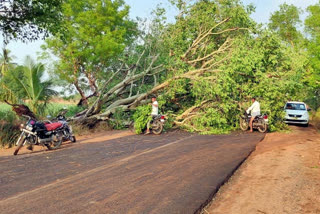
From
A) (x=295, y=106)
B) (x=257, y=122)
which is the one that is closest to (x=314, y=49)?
(x=295, y=106)

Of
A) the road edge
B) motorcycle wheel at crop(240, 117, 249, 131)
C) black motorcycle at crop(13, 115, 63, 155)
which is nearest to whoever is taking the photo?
the road edge

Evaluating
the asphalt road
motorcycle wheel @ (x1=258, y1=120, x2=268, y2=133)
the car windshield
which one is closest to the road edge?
the asphalt road

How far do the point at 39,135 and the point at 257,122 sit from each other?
11.2 meters

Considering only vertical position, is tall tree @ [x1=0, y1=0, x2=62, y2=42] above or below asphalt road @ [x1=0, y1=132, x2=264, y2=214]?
above

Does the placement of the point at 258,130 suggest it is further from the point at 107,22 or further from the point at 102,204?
the point at 107,22

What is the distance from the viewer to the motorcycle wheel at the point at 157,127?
17112mm

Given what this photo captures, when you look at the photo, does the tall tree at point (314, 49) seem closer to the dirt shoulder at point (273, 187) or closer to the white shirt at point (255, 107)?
the white shirt at point (255, 107)

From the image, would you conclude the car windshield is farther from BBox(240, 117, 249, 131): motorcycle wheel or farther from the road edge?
the road edge

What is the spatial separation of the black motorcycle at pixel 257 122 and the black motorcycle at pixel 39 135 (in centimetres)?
1001

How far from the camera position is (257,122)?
17.8m

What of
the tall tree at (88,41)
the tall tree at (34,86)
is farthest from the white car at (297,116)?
Result: the tall tree at (88,41)

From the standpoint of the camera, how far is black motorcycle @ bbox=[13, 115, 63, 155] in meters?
11.5

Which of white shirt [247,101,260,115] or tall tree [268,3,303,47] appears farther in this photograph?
tall tree [268,3,303,47]

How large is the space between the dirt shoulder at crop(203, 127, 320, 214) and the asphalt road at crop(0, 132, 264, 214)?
0.30 meters
